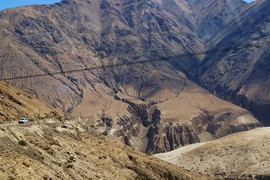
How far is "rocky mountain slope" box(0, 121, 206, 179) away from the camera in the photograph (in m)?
39.2

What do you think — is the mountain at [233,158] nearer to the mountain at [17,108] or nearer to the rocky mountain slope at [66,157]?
the rocky mountain slope at [66,157]

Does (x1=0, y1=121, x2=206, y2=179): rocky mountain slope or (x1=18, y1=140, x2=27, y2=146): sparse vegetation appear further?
(x1=18, y1=140, x2=27, y2=146): sparse vegetation

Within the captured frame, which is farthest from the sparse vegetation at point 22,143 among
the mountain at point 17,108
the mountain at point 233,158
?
the mountain at point 233,158

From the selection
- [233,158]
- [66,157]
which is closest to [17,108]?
[66,157]

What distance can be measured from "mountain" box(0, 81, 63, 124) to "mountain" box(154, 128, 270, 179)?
34622 mm

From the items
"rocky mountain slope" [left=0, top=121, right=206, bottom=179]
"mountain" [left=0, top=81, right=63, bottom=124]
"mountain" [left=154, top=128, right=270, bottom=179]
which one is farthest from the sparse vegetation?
"mountain" [left=154, top=128, right=270, bottom=179]

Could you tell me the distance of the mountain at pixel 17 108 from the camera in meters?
61.3

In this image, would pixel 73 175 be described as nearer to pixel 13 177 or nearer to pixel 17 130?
pixel 17 130

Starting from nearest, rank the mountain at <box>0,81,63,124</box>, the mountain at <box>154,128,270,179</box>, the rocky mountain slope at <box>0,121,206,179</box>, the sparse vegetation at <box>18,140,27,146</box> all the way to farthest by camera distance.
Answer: the rocky mountain slope at <box>0,121,206,179</box> < the sparse vegetation at <box>18,140,27,146</box> < the mountain at <box>0,81,63,124</box> < the mountain at <box>154,128,270,179</box>

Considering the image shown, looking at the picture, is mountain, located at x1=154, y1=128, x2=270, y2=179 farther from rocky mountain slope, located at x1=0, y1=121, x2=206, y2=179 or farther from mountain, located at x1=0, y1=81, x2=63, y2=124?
mountain, located at x1=0, y1=81, x2=63, y2=124

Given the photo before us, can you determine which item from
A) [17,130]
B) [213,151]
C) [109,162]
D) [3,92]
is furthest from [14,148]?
[213,151]

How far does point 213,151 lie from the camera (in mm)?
100312

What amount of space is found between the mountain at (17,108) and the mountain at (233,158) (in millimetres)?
34622

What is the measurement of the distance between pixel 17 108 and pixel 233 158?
1788 inches
